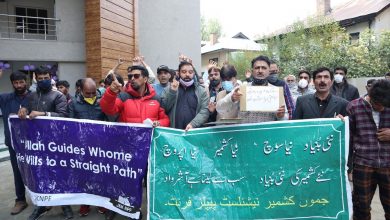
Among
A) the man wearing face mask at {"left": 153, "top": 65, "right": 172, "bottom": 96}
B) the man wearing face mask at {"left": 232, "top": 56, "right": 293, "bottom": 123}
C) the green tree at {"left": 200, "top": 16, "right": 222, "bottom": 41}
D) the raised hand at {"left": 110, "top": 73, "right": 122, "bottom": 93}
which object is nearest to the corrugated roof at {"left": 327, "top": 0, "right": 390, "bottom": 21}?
the man wearing face mask at {"left": 153, "top": 65, "right": 172, "bottom": 96}

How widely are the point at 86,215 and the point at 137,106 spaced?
5.53 ft

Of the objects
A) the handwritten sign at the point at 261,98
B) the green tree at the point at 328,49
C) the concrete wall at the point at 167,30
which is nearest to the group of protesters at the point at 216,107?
the handwritten sign at the point at 261,98

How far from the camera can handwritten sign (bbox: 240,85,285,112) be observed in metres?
3.27

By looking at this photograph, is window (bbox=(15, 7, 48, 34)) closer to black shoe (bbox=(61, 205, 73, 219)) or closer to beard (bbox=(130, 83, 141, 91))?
black shoe (bbox=(61, 205, 73, 219))

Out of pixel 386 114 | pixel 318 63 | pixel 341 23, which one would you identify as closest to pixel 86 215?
pixel 386 114

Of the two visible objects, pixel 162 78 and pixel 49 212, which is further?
pixel 162 78

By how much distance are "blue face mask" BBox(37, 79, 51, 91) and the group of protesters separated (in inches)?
0.5

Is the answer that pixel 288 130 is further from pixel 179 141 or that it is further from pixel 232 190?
pixel 179 141

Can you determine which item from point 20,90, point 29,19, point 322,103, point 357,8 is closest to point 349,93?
point 322,103

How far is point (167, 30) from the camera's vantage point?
17328 mm

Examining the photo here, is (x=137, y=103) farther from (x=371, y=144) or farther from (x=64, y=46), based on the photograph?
(x=64, y=46)

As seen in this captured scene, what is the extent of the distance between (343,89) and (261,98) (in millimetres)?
2995

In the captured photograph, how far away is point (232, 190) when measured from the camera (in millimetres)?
3416

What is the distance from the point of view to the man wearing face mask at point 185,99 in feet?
13.4
